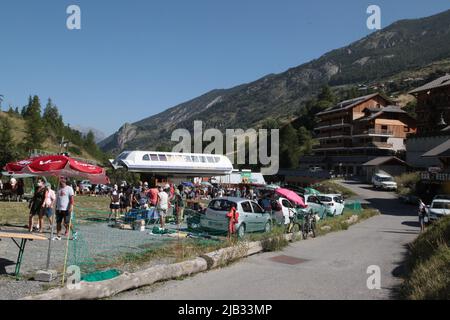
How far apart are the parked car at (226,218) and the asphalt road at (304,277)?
1.96 metres

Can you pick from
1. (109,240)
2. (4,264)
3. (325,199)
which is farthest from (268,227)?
(325,199)

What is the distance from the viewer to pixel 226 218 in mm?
16188

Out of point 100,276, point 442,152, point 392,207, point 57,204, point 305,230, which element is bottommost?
point 392,207

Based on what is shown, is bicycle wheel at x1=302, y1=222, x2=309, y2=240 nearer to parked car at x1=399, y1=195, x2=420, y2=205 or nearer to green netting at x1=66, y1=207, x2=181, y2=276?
green netting at x1=66, y1=207, x2=181, y2=276

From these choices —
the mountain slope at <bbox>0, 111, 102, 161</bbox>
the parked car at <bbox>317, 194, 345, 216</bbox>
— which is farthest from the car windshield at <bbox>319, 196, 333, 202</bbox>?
the mountain slope at <bbox>0, 111, 102, 161</bbox>

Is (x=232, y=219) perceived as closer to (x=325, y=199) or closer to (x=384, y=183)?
(x=325, y=199)

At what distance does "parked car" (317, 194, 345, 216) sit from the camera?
1156 inches

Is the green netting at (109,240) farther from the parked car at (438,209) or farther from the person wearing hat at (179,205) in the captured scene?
the parked car at (438,209)

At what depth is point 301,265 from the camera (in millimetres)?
12406

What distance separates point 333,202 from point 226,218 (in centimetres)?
1523

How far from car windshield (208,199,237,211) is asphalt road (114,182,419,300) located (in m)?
2.75

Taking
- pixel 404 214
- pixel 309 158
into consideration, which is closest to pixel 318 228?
pixel 404 214
